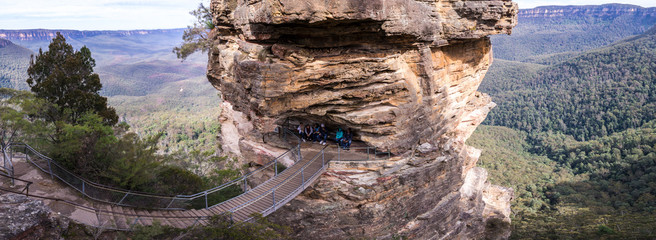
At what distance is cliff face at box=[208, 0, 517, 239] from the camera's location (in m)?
16.7

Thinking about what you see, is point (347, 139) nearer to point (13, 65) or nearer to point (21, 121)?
point (21, 121)

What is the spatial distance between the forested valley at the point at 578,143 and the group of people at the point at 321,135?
23.3 metres

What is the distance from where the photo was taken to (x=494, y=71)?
13550 centimetres

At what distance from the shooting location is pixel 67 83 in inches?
878

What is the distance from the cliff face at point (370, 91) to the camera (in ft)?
54.9

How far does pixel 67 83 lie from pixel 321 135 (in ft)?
49.8

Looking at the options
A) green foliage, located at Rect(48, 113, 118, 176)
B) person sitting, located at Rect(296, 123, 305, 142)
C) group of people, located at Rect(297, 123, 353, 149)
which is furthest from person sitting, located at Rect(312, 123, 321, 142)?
green foliage, located at Rect(48, 113, 118, 176)

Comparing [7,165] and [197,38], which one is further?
[197,38]

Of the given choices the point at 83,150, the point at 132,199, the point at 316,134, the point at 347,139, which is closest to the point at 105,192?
the point at 132,199

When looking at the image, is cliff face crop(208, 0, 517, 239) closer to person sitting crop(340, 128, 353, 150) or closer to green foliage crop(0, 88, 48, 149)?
person sitting crop(340, 128, 353, 150)

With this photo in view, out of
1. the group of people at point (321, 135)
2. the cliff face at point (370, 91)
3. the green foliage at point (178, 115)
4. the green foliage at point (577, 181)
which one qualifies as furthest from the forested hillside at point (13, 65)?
the green foliage at point (577, 181)

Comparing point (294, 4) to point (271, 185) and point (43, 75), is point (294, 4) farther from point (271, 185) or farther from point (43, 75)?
point (43, 75)

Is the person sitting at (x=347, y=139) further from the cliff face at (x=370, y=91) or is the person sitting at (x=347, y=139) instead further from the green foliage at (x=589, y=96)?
the green foliage at (x=589, y=96)

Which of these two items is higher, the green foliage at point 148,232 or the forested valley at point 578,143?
the green foliage at point 148,232
